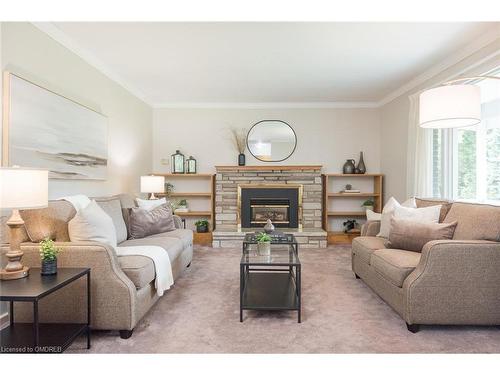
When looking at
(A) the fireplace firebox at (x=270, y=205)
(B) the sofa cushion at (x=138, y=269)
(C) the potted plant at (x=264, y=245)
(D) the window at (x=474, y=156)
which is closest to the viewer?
(B) the sofa cushion at (x=138, y=269)

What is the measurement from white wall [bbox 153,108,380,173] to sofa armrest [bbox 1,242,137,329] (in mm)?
3767

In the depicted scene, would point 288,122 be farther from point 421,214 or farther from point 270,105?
point 421,214

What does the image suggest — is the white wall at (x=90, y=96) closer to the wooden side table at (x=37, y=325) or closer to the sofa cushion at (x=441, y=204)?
the wooden side table at (x=37, y=325)

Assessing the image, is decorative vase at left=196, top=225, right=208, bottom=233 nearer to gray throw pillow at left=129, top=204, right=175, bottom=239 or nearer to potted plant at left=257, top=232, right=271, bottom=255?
gray throw pillow at left=129, top=204, right=175, bottom=239

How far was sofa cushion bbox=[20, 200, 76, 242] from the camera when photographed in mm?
2252

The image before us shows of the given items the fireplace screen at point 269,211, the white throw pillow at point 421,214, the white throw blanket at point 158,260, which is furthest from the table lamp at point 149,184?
the white throw pillow at point 421,214

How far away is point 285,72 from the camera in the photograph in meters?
3.96

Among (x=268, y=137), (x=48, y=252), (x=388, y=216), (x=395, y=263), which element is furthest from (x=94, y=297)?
(x=268, y=137)

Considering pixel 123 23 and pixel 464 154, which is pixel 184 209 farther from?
pixel 464 154

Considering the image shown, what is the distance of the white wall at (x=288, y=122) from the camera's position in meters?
5.67

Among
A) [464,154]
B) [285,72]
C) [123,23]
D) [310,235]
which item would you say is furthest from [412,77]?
[123,23]

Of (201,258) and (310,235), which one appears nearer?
(201,258)

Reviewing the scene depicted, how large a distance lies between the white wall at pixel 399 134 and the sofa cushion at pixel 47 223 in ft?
13.5
